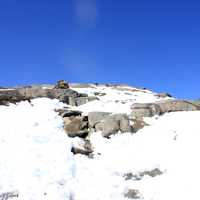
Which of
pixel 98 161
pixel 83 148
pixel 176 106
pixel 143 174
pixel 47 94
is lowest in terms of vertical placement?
pixel 143 174

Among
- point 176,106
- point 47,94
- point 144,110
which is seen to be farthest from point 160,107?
point 47,94

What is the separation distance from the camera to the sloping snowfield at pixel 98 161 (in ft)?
53.3

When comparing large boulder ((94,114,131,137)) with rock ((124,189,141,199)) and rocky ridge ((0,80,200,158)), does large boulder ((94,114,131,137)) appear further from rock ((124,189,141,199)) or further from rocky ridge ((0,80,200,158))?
rock ((124,189,141,199))

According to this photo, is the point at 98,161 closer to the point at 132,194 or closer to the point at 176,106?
the point at 132,194

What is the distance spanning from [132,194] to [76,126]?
7.73 meters

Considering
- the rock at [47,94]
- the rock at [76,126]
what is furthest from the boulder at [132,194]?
the rock at [47,94]

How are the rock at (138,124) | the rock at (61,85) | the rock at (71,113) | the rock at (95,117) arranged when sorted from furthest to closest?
the rock at (61,85) → the rock at (71,113) → the rock at (95,117) → the rock at (138,124)

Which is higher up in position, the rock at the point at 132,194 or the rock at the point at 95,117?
the rock at the point at 95,117

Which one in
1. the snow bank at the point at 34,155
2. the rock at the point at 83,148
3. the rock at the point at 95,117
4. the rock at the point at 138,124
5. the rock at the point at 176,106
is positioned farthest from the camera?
the rock at the point at 176,106

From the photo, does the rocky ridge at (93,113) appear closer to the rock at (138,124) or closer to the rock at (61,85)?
the rock at (138,124)

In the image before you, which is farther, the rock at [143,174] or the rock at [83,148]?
the rock at [83,148]

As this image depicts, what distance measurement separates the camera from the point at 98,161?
1994cm

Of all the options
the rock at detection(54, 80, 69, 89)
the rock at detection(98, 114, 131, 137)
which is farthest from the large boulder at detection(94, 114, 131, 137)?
the rock at detection(54, 80, 69, 89)

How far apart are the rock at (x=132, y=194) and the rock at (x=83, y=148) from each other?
4200 millimetres
